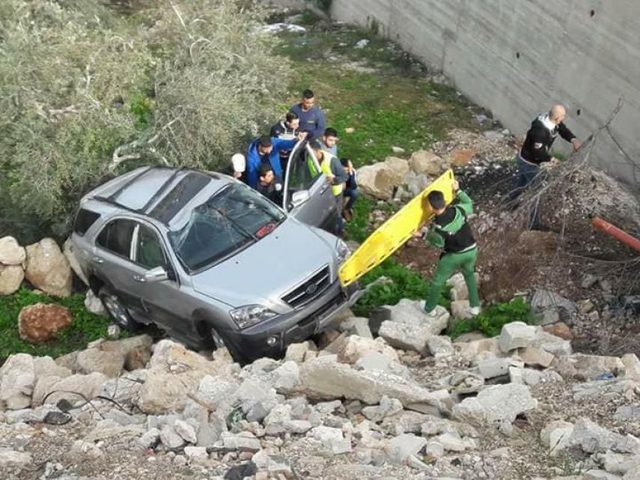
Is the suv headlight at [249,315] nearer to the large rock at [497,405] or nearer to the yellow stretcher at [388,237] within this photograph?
the yellow stretcher at [388,237]

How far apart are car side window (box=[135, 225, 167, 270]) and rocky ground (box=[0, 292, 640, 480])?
0.86 metres

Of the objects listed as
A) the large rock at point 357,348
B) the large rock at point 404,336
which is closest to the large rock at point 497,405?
the large rock at point 357,348

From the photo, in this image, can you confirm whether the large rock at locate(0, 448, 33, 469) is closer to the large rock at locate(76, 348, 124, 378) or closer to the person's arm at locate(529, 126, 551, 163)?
the large rock at locate(76, 348, 124, 378)

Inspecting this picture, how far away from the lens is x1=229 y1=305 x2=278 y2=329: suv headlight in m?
7.42

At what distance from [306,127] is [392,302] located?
268cm

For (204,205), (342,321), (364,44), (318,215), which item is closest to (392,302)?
(342,321)

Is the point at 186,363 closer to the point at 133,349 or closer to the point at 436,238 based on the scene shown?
the point at 133,349

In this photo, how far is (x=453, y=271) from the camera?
7.94m

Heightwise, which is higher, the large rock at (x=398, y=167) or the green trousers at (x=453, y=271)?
the green trousers at (x=453, y=271)

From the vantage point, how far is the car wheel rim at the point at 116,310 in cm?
881

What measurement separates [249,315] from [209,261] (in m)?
0.77

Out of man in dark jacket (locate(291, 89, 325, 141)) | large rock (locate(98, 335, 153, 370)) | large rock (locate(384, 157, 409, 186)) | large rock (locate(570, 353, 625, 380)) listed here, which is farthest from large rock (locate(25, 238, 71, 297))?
large rock (locate(570, 353, 625, 380))

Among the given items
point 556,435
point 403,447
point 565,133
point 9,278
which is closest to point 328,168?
point 565,133

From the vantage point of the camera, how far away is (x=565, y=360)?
6.94 metres
